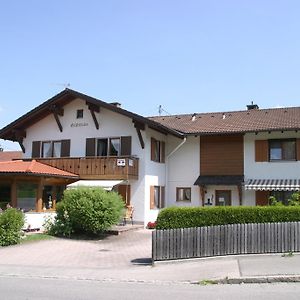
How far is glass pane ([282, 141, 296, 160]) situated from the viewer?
27.1 meters

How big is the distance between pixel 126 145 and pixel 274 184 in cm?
894

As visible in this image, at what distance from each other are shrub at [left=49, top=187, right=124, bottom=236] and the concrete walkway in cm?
219

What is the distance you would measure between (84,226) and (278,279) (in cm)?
1229

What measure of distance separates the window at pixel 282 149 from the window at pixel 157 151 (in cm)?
681

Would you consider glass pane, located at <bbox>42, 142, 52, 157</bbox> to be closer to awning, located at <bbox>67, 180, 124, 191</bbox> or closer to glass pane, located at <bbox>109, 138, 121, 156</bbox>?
awning, located at <bbox>67, 180, 124, 191</bbox>

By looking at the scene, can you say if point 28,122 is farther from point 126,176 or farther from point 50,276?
point 50,276

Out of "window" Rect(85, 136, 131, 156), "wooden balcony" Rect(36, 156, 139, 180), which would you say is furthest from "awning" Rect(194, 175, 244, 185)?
"window" Rect(85, 136, 131, 156)

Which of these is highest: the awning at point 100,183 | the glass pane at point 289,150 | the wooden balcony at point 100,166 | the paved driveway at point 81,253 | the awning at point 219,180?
the glass pane at point 289,150

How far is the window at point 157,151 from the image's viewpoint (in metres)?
28.4

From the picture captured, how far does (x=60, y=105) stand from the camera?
3006 centimetres

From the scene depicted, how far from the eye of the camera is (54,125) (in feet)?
100

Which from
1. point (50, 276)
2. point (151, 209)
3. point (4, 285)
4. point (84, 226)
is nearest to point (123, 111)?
point (151, 209)

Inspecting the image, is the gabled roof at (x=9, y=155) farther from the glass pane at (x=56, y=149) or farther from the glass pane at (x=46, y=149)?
the glass pane at (x=56, y=149)

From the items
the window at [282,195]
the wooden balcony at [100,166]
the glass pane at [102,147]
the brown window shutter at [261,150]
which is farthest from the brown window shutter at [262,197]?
the glass pane at [102,147]
